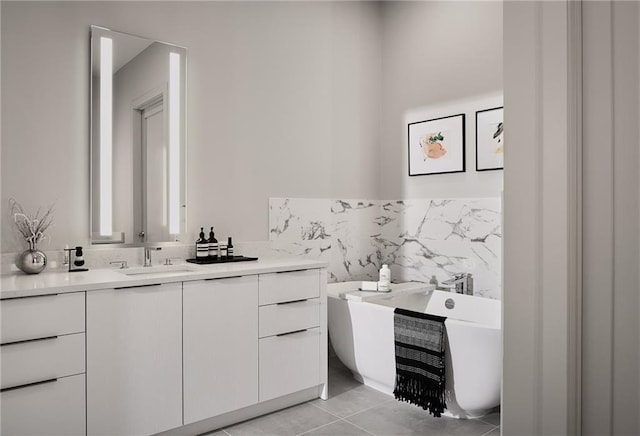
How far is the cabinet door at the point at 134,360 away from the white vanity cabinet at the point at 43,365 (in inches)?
2.0

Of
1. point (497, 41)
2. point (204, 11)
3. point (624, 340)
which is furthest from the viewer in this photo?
point (497, 41)

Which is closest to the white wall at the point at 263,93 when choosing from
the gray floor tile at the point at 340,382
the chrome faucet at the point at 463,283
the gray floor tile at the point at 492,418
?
the chrome faucet at the point at 463,283

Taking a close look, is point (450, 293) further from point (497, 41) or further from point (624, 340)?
point (624, 340)

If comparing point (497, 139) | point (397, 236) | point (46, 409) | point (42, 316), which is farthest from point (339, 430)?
point (497, 139)

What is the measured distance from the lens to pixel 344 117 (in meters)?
3.82

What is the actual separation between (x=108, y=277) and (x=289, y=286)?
98 cm

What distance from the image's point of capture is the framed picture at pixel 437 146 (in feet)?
11.4

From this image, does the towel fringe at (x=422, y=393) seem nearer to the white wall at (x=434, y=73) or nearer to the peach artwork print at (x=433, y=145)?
the white wall at (x=434, y=73)

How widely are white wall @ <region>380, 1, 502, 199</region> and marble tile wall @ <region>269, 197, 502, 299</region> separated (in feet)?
0.44

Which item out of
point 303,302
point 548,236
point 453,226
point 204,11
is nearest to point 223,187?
point 303,302

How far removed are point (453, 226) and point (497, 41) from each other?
1.35m

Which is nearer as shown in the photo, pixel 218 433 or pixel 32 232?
pixel 32 232

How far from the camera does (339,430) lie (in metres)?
2.48

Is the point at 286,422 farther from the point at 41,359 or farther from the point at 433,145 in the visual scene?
the point at 433,145
